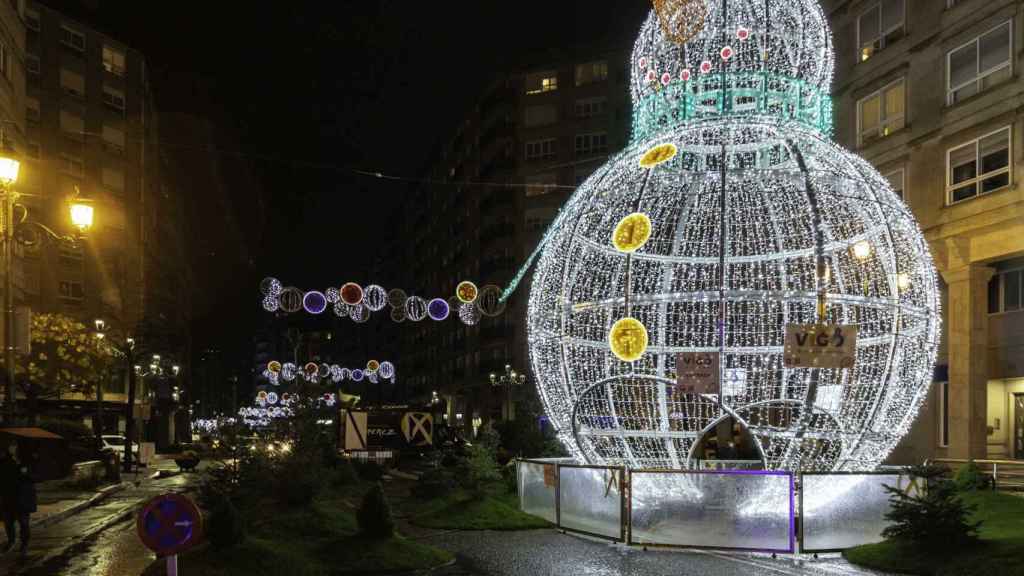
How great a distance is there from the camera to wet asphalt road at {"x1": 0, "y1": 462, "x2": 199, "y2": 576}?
13586 mm

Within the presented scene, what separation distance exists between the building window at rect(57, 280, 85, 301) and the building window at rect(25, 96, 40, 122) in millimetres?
9387

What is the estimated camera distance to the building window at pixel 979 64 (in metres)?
25.0

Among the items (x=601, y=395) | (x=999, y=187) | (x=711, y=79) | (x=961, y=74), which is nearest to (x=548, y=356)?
(x=601, y=395)

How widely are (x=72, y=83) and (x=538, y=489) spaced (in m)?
50.9

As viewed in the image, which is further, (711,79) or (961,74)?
(961,74)

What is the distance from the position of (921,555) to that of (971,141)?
17.4 meters

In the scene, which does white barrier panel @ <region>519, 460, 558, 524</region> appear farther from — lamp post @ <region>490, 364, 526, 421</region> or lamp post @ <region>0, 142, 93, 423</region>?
lamp post @ <region>490, 364, 526, 421</region>

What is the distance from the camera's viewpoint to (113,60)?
61.1 m

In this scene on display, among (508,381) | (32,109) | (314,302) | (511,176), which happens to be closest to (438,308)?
(314,302)

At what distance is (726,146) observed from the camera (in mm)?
14742

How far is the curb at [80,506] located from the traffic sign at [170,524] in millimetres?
15443

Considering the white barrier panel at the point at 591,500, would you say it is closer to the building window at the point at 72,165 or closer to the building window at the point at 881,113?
the building window at the point at 881,113

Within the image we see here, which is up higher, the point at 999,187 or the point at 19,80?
the point at 19,80

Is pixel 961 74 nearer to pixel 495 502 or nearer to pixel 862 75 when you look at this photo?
pixel 862 75
